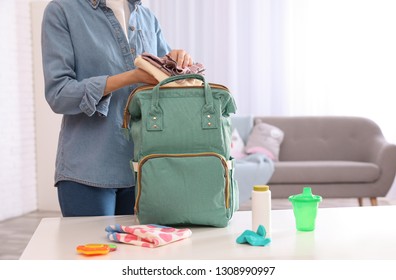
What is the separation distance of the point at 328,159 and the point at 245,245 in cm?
434

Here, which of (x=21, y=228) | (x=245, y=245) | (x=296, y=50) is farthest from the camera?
(x=296, y=50)

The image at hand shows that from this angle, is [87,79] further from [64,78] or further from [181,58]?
[181,58]

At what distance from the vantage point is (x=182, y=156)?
161cm

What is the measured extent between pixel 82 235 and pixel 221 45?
5.20 metres

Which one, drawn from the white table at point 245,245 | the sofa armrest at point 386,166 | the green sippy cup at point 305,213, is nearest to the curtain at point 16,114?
the sofa armrest at point 386,166

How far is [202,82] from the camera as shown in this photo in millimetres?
1676

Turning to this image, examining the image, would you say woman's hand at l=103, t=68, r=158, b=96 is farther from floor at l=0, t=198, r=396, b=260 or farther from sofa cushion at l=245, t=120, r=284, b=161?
sofa cushion at l=245, t=120, r=284, b=161

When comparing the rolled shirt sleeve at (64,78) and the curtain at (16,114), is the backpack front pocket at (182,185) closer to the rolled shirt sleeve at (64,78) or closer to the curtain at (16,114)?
the rolled shirt sleeve at (64,78)

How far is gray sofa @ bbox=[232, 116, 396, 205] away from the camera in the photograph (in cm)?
516

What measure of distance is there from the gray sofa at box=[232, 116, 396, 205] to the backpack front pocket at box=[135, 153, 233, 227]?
3.45m

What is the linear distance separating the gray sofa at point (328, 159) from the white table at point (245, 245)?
10.8 feet

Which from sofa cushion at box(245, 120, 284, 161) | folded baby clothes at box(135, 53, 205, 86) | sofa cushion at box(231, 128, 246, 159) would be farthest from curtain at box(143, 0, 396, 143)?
folded baby clothes at box(135, 53, 205, 86)

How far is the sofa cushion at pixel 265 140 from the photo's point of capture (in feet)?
18.4

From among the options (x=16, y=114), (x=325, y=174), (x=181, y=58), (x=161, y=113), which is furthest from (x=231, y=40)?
(x=161, y=113)
